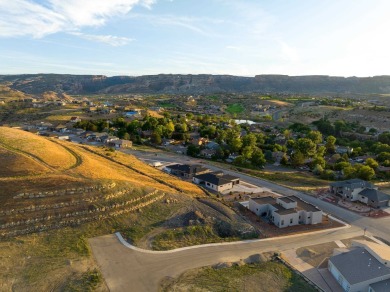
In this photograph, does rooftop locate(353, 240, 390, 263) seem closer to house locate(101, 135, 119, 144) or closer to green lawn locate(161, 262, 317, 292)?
green lawn locate(161, 262, 317, 292)

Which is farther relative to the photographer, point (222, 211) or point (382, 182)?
point (382, 182)

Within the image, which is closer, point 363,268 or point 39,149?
point 363,268

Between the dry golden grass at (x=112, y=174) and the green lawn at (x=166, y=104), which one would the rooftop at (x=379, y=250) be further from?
the green lawn at (x=166, y=104)

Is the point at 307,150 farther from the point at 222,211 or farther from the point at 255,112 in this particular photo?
the point at 255,112

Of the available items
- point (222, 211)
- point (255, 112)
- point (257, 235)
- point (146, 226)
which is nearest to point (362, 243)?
point (257, 235)

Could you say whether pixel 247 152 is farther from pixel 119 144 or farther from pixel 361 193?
pixel 119 144

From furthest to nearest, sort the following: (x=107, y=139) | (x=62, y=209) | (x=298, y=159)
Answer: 1. (x=107, y=139)
2. (x=298, y=159)
3. (x=62, y=209)

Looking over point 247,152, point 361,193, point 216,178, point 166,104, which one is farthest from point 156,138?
point 166,104

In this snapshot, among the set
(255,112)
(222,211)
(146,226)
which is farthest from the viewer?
(255,112)
